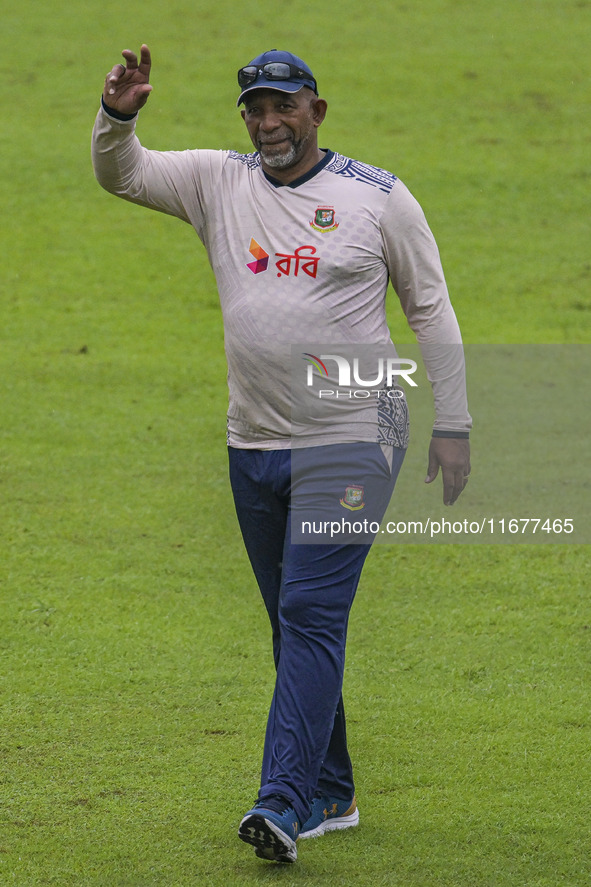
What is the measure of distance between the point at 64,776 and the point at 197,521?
116 inches

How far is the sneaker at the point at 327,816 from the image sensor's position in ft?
12.3

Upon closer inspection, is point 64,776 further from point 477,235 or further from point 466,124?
point 466,124

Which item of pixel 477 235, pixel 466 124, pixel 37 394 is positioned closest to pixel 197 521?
pixel 37 394

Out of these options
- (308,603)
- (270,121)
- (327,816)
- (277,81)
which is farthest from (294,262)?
(327,816)

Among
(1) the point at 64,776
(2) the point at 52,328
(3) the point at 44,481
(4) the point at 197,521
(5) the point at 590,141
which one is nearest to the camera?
(1) the point at 64,776

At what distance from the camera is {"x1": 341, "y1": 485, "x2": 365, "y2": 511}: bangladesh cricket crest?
355 cm

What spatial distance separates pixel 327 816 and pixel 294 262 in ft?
5.44

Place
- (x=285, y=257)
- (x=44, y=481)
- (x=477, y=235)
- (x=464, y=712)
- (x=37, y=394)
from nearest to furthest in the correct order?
(x=285, y=257)
(x=464, y=712)
(x=44, y=481)
(x=37, y=394)
(x=477, y=235)

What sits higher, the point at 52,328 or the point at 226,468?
the point at 52,328

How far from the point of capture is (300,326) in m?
3.53

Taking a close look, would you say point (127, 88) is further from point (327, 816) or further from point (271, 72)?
point (327, 816)

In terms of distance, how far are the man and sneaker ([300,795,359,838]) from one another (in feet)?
0.10

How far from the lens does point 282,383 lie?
358 centimetres

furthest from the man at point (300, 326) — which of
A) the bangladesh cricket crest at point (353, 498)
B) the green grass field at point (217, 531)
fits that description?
the green grass field at point (217, 531)
